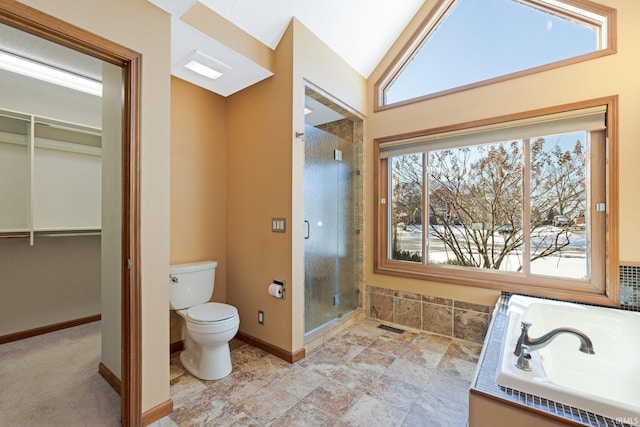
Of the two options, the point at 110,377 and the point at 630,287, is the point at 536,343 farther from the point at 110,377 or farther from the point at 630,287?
the point at 110,377

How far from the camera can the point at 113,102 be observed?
193cm

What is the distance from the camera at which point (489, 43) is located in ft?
8.66

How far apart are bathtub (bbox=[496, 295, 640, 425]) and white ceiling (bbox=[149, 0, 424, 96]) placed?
2.56m

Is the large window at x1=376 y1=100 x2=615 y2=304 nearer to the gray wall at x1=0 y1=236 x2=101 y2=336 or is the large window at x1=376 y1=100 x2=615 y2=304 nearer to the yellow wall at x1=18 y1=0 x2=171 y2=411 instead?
the yellow wall at x1=18 y1=0 x2=171 y2=411

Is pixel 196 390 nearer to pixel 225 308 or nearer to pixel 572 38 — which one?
pixel 225 308

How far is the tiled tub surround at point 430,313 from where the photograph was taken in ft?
8.44

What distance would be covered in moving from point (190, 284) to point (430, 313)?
2262mm

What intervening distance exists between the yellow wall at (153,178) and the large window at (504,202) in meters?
2.19

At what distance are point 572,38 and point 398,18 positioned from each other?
4.87ft

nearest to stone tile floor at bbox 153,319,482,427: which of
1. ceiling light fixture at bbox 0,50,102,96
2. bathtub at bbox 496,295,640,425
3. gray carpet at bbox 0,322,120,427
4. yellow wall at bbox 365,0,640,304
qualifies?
gray carpet at bbox 0,322,120,427

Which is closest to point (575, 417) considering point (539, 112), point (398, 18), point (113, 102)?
point (539, 112)

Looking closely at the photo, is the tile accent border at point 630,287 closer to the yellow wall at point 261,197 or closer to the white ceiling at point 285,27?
the yellow wall at point 261,197

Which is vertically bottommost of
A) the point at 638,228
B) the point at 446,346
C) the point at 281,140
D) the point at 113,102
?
the point at 446,346

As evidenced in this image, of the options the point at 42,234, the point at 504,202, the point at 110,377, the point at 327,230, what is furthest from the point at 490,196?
the point at 42,234
